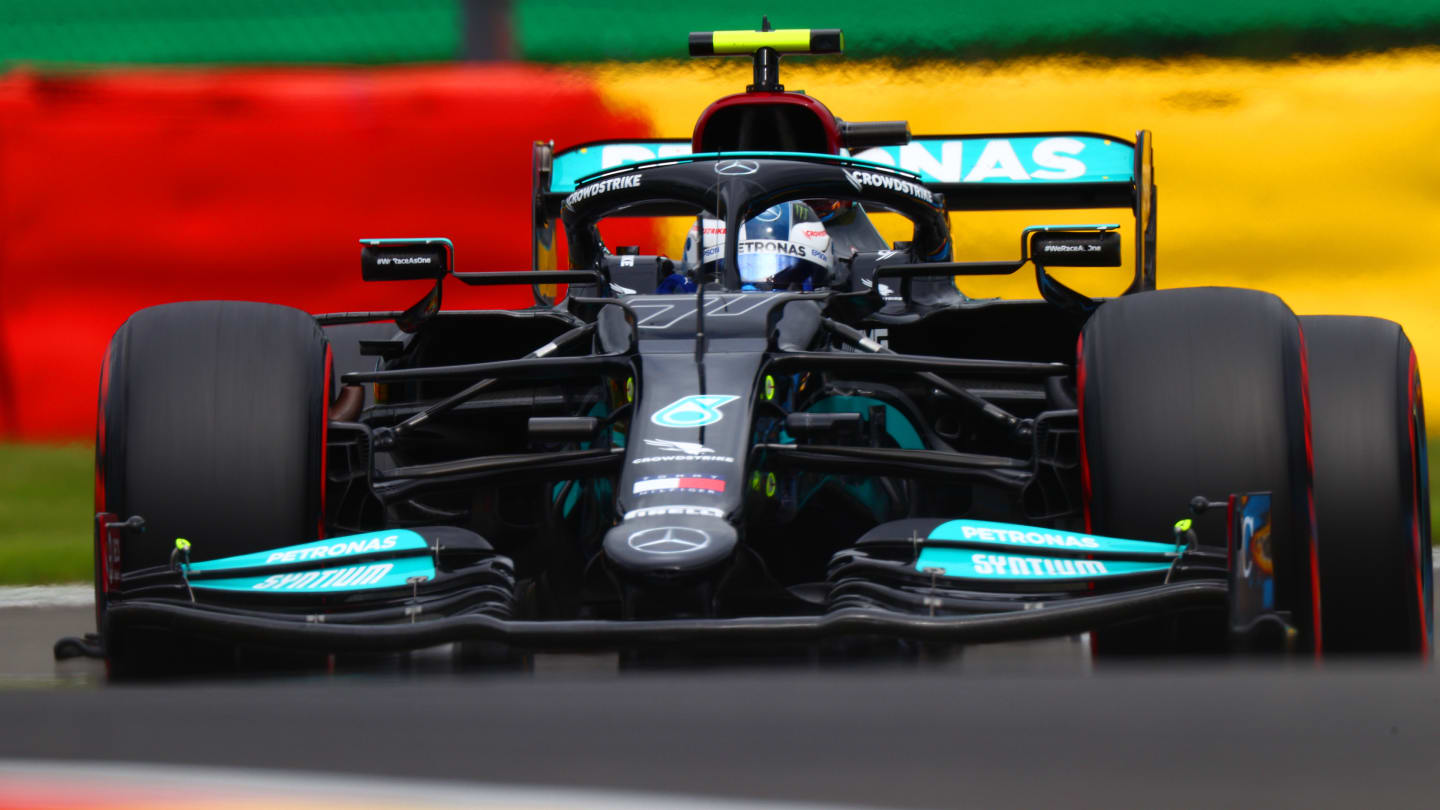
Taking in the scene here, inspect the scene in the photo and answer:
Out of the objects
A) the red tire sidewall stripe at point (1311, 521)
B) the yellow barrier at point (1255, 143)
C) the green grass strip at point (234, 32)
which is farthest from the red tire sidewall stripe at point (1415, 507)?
the green grass strip at point (234, 32)

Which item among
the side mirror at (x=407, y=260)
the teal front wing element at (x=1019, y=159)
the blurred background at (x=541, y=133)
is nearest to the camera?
the side mirror at (x=407, y=260)

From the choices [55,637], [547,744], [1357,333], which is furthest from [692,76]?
[547,744]

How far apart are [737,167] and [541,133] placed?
172 inches

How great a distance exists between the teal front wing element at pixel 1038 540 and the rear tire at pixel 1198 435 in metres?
0.14

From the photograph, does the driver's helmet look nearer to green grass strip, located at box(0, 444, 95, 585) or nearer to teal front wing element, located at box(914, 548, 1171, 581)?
teal front wing element, located at box(914, 548, 1171, 581)

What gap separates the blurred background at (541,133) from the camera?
8570 millimetres

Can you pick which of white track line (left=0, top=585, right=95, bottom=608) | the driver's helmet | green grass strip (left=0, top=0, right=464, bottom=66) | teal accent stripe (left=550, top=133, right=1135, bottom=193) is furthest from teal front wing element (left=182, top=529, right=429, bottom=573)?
green grass strip (left=0, top=0, right=464, bottom=66)

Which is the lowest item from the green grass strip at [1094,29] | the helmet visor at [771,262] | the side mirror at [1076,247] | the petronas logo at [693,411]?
the petronas logo at [693,411]

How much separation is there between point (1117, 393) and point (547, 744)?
136 centimetres

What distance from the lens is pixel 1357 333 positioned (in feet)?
13.8

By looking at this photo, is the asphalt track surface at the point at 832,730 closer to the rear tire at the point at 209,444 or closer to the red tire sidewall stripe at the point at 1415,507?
the red tire sidewall stripe at the point at 1415,507

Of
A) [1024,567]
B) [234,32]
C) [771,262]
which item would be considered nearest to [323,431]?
[771,262]

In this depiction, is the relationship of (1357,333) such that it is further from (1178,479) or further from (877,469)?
(877,469)

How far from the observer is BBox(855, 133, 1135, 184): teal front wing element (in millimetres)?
6574
